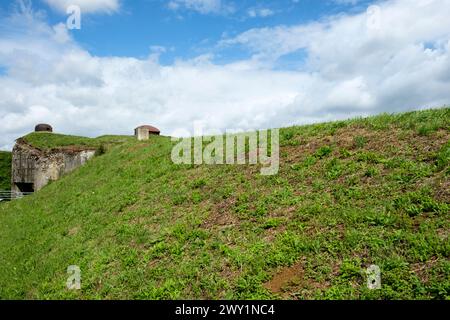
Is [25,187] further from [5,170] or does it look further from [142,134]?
[142,134]

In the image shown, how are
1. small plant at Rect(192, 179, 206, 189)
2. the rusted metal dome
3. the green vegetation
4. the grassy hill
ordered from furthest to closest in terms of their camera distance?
the rusted metal dome → the green vegetation → small plant at Rect(192, 179, 206, 189) → the grassy hill

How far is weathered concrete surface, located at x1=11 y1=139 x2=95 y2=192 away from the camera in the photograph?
1073 inches

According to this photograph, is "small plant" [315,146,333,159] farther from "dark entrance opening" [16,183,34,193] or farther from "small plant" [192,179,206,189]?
"dark entrance opening" [16,183,34,193]

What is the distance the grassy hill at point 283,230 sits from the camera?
5680 mm

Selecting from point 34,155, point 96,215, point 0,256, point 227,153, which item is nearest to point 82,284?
point 96,215

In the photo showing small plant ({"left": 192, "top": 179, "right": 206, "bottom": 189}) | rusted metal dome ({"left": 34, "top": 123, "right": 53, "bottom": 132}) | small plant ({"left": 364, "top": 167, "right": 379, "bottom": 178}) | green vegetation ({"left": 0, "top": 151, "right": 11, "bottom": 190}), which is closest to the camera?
small plant ({"left": 364, "top": 167, "right": 379, "bottom": 178})

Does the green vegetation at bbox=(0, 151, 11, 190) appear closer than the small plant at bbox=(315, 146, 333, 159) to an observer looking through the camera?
No

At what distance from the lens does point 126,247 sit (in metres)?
8.54
